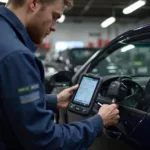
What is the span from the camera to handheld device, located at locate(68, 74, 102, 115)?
1848 mm

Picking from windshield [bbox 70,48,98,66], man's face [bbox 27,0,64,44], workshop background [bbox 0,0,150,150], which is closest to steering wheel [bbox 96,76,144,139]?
man's face [bbox 27,0,64,44]

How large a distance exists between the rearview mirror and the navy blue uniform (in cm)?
154

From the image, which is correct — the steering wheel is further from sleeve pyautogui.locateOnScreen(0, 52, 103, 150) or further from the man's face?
the man's face

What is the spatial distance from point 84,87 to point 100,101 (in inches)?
14.3

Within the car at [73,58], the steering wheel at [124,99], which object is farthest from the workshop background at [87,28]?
the steering wheel at [124,99]

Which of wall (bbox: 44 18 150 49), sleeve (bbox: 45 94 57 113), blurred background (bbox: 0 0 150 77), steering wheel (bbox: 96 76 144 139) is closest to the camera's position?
steering wheel (bbox: 96 76 144 139)

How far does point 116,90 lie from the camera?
6.17ft

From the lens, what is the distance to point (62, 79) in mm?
2982

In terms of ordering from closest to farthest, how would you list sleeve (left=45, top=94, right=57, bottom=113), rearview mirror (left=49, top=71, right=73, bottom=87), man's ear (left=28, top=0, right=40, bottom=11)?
man's ear (left=28, top=0, right=40, bottom=11), sleeve (left=45, top=94, right=57, bottom=113), rearview mirror (left=49, top=71, right=73, bottom=87)

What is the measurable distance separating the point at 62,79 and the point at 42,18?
1642 millimetres

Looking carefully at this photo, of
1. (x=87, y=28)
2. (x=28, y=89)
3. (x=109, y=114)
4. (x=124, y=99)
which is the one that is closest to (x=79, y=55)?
(x=124, y=99)

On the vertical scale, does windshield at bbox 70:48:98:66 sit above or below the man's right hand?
below

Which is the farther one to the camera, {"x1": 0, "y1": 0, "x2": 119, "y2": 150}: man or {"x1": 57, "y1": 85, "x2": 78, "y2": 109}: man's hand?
{"x1": 57, "y1": 85, "x2": 78, "y2": 109}: man's hand

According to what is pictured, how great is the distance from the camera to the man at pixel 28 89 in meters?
1.19
